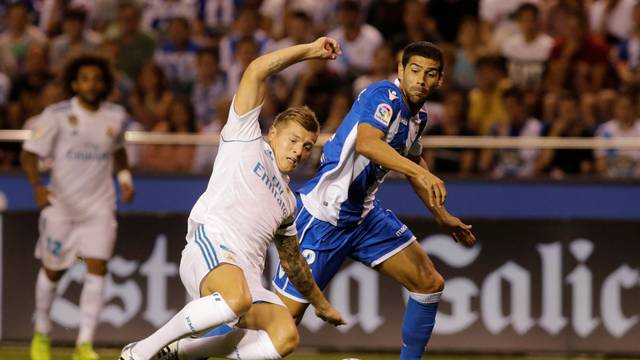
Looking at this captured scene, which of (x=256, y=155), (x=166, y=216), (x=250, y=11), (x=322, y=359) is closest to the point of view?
(x=256, y=155)

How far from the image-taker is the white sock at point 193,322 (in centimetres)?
685

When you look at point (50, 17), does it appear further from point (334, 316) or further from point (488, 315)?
point (334, 316)

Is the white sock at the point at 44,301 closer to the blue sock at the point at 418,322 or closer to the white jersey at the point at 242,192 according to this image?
the blue sock at the point at 418,322

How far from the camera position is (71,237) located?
10680 mm

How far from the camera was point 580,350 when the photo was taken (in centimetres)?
1120

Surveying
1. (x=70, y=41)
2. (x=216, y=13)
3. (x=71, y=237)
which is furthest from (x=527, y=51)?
(x=71, y=237)

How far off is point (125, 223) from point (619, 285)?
14.5 ft

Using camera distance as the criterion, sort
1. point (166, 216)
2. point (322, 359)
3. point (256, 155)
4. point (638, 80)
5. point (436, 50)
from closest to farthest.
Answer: point (256, 155)
point (436, 50)
point (322, 359)
point (166, 216)
point (638, 80)

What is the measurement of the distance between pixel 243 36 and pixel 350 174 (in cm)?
629

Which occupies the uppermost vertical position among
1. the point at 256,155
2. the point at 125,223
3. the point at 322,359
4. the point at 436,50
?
the point at 436,50

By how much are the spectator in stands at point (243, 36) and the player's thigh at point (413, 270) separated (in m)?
6.26

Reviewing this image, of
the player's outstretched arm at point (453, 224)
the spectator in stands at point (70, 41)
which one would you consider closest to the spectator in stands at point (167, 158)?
the spectator in stands at point (70, 41)

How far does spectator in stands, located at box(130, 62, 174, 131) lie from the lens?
13.3 meters

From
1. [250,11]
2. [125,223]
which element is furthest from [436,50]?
[250,11]
